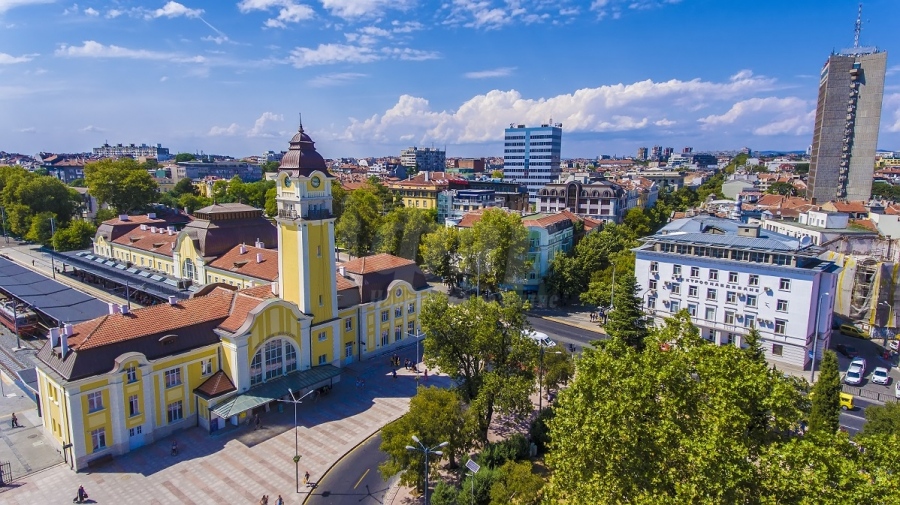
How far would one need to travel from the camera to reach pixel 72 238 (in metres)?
89.6

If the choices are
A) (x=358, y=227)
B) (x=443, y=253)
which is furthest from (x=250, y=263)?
(x=443, y=253)

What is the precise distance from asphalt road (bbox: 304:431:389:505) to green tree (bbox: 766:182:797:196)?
138 meters

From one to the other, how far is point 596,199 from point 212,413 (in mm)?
85079

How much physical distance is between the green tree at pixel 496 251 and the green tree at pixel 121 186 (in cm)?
7931

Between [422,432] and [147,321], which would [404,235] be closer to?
[147,321]

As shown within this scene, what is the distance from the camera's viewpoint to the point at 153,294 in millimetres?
60188

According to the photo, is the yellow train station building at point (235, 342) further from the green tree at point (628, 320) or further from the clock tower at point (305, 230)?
the green tree at point (628, 320)

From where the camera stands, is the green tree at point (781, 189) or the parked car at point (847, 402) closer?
the parked car at point (847, 402)

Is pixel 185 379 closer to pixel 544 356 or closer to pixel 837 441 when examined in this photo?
pixel 544 356

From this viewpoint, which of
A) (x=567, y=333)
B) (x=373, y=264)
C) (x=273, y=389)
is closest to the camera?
(x=273, y=389)

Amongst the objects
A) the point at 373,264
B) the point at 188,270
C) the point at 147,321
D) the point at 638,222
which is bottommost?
the point at 188,270

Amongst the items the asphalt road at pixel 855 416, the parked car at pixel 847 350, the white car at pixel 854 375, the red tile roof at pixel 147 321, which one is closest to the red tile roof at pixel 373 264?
the red tile roof at pixel 147 321

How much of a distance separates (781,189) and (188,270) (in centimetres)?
14287

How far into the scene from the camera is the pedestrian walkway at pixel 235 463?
100ft
